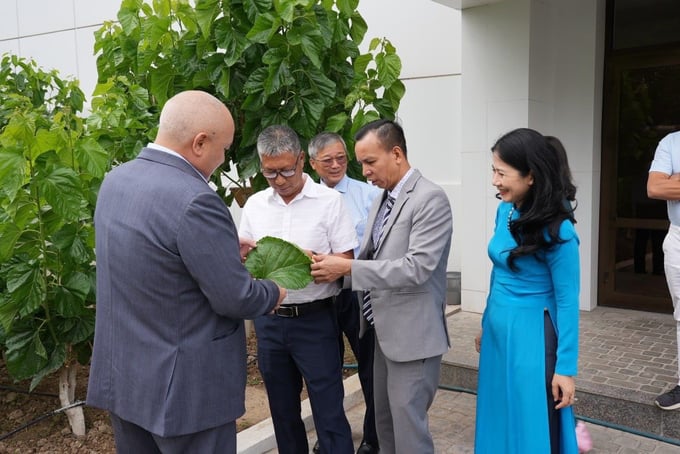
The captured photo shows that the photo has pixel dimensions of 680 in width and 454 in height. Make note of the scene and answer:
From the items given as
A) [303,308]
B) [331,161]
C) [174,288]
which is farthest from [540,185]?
[331,161]

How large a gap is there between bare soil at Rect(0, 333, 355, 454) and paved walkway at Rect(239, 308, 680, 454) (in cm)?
43

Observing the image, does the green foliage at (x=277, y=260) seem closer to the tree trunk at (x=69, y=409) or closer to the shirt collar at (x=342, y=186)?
the shirt collar at (x=342, y=186)

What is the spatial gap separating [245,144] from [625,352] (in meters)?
3.46

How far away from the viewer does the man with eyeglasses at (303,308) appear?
2900mm

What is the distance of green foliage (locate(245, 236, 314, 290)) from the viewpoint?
2469 mm

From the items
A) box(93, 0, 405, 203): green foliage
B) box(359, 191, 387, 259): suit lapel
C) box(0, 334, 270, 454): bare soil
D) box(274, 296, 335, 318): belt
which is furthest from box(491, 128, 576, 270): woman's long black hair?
box(0, 334, 270, 454): bare soil

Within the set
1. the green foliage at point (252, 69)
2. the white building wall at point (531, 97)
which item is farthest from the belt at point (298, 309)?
the white building wall at point (531, 97)

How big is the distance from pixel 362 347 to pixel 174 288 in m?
1.93

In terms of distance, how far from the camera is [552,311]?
2.47 metres

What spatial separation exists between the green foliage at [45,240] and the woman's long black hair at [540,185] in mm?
2237

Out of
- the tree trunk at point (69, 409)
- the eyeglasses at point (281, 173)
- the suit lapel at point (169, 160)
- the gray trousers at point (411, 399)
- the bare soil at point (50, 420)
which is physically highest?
the suit lapel at point (169, 160)

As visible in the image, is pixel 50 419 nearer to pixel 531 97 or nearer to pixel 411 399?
pixel 411 399

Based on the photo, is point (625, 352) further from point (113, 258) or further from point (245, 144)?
point (113, 258)

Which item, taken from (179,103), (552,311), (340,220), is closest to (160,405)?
(179,103)
